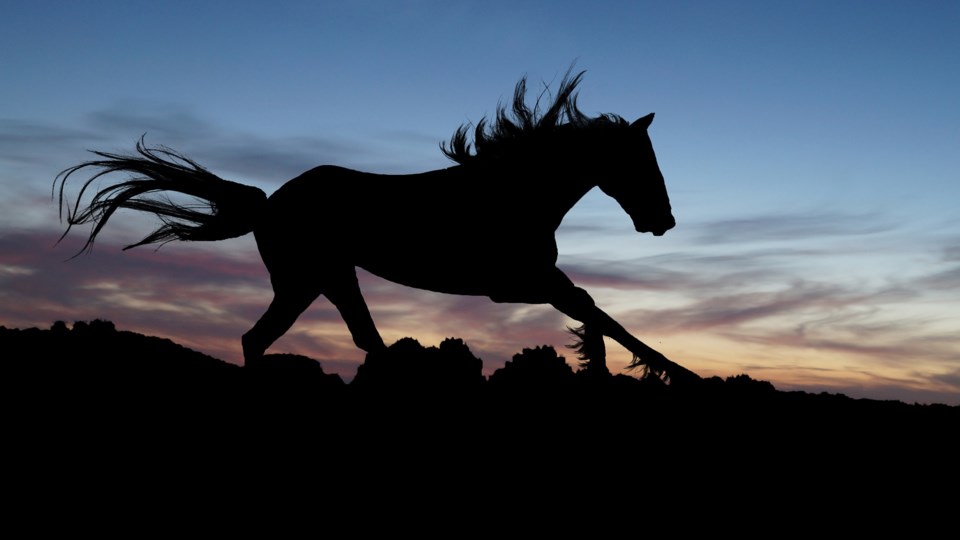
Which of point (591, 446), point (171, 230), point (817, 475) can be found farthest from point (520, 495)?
point (171, 230)

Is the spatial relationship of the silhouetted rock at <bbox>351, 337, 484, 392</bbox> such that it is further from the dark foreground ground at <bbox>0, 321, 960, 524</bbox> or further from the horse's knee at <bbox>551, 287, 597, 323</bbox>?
the horse's knee at <bbox>551, 287, 597, 323</bbox>

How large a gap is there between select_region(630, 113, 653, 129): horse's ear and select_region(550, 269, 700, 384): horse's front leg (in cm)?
144

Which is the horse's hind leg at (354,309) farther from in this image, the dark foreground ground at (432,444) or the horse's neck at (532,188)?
the horse's neck at (532,188)

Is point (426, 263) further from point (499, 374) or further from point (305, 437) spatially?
point (305, 437)

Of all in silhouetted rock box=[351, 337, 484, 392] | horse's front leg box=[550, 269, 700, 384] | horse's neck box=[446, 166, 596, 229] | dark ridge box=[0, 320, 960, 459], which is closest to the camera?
dark ridge box=[0, 320, 960, 459]

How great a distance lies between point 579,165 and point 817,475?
10.2 feet

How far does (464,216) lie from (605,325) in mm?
1411

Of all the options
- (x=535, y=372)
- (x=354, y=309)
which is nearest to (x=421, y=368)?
(x=535, y=372)

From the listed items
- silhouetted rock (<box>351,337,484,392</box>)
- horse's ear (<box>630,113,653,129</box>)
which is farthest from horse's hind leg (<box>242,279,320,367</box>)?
horse's ear (<box>630,113,653,129</box>)

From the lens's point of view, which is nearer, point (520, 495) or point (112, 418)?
point (520, 495)

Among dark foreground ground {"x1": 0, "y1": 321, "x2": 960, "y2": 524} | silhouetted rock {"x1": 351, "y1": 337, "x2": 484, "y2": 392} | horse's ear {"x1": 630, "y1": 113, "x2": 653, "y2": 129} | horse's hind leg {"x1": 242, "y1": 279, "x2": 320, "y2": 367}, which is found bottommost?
dark foreground ground {"x1": 0, "y1": 321, "x2": 960, "y2": 524}

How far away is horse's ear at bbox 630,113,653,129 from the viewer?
24.3 feet

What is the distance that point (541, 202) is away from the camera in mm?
7270

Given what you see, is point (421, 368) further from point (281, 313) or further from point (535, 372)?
Answer: point (281, 313)
